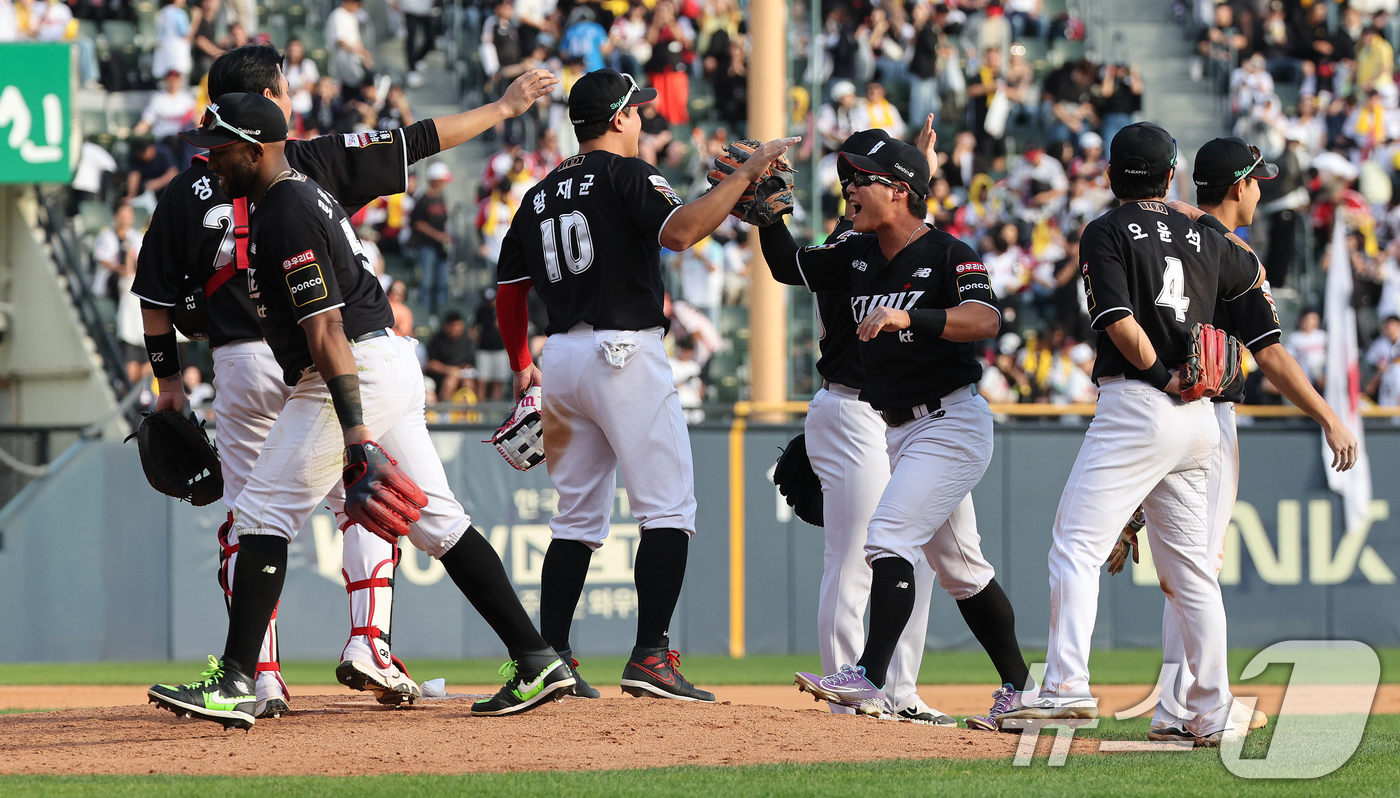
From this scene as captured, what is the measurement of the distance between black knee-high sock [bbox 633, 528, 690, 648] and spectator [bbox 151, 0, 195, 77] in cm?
1155

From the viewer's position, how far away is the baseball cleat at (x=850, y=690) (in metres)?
5.43

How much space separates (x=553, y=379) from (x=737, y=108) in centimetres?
1128

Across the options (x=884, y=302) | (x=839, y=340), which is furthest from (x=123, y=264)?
(x=884, y=302)

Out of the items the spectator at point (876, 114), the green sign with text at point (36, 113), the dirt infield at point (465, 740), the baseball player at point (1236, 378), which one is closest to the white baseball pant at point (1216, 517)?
the baseball player at point (1236, 378)

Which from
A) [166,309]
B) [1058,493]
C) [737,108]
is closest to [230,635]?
[166,309]

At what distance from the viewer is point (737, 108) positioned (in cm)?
1644

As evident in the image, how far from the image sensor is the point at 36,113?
42.4 feet

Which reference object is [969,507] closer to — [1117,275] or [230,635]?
[1117,275]

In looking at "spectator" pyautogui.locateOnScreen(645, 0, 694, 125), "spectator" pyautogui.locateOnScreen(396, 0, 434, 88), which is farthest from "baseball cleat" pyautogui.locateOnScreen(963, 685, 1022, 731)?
"spectator" pyautogui.locateOnScreen(396, 0, 434, 88)

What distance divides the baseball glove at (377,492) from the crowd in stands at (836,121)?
319 inches

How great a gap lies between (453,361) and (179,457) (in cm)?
737

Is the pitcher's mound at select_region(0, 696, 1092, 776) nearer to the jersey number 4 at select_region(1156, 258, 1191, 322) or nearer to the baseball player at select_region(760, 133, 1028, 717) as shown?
the baseball player at select_region(760, 133, 1028, 717)

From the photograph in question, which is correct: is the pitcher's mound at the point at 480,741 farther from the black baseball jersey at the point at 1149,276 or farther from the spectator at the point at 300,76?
the spectator at the point at 300,76

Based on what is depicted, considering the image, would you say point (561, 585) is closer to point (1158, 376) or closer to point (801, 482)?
point (801, 482)
